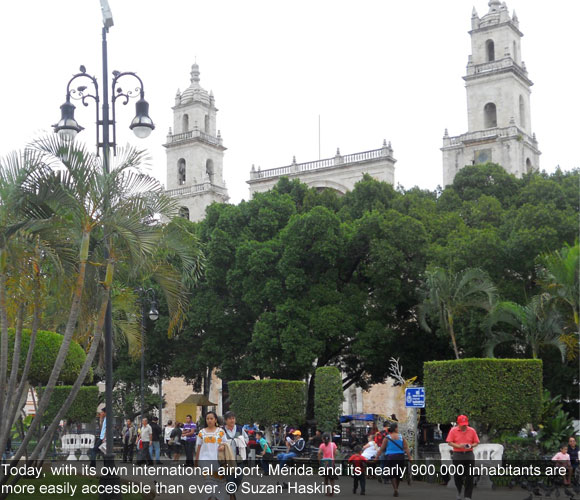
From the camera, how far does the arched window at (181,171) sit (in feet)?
183

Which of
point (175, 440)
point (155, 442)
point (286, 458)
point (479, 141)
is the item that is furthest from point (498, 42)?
point (286, 458)

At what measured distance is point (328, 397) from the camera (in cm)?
2498

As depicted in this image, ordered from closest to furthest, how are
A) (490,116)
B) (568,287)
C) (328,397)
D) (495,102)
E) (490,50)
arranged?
(568,287) → (328,397) → (495,102) → (490,116) → (490,50)

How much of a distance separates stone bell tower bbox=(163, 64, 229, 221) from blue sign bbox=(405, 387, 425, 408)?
120ft

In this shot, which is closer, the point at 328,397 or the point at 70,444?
the point at 328,397

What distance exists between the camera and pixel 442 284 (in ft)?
79.7

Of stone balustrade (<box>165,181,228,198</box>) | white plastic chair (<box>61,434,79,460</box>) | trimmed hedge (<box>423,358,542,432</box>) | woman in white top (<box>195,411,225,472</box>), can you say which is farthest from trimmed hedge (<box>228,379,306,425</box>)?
stone balustrade (<box>165,181,228,198</box>)

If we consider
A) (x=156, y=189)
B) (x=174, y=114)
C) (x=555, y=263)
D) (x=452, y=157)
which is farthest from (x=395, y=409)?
(x=156, y=189)

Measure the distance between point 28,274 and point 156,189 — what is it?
259 centimetres

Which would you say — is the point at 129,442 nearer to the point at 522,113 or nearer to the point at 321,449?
the point at 321,449

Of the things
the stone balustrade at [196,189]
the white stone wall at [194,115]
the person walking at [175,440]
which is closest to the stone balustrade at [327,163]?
the stone balustrade at [196,189]

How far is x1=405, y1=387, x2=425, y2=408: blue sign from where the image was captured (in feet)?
58.9

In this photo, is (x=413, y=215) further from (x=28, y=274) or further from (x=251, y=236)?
(x=28, y=274)

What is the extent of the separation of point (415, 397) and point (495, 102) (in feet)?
107
